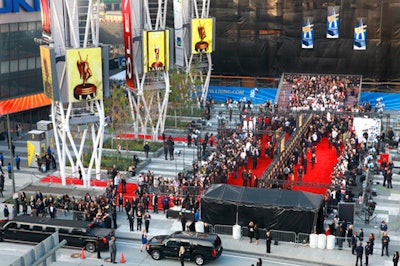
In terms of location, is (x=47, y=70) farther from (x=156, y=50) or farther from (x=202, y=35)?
(x=202, y=35)

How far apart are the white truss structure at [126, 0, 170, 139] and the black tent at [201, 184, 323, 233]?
664 inches

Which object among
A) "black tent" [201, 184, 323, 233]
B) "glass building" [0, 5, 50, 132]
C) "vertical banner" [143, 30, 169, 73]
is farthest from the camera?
"glass building" [0, 5, 50, 132]

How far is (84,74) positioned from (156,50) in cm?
924

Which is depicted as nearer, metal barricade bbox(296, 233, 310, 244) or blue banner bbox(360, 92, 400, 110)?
metal barricade bbox(296, 233, 310, 244)

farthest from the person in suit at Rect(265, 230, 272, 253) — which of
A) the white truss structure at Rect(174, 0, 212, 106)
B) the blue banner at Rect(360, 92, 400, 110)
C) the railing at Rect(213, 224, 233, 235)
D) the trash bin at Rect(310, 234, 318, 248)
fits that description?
the blue banner at Rect(360, 92, 400, 110)

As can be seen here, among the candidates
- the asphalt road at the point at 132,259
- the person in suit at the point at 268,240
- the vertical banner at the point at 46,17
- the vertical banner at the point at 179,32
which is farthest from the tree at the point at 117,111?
the person in suit at the point at 268,240

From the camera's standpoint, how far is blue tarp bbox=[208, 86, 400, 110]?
64969 mm

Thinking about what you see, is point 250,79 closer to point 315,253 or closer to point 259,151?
point 259,151

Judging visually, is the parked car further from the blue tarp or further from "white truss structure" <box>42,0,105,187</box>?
the blue tarp

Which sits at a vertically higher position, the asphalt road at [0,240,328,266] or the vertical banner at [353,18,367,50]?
the vertical banner at [353,18,367,50]

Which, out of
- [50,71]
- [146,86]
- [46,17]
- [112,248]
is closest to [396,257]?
[112,248]

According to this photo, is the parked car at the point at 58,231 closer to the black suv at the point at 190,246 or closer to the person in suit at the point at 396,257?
the black suv at the point at 190,246

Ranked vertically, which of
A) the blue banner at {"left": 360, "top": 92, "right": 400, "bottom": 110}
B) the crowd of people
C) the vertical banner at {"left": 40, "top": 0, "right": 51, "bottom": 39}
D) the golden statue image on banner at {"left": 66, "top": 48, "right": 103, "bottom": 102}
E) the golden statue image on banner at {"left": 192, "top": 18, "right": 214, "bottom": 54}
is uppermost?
the vertical banner at {"left": 40, "top": 0, "right": 51, "bottom": 39}

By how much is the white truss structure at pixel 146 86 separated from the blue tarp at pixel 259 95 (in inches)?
511
